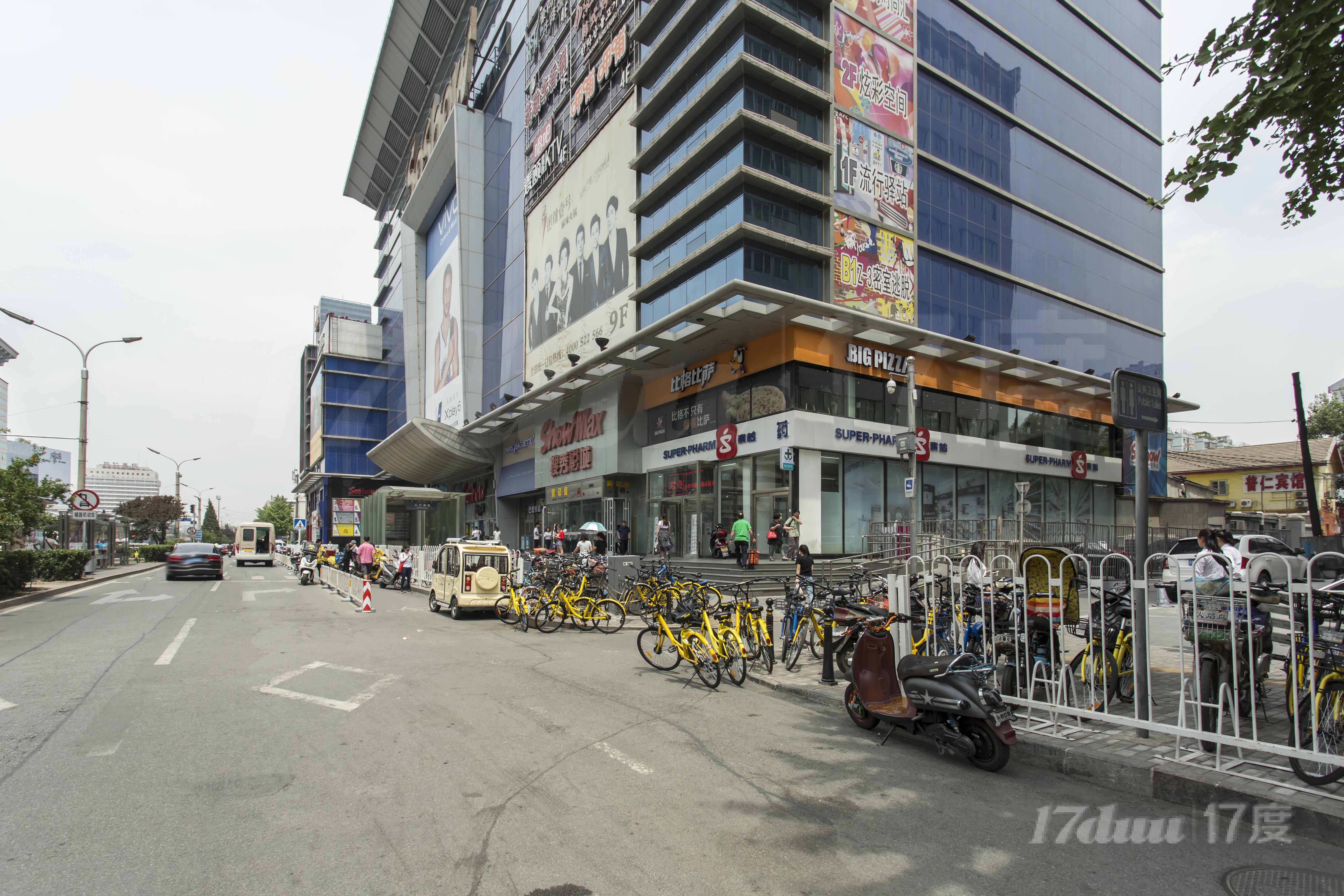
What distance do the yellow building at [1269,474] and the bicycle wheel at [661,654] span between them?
159ft

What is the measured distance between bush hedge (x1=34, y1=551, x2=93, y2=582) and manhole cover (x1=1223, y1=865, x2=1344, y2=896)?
95.1 ft

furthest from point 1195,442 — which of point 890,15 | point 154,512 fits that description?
point 154,512

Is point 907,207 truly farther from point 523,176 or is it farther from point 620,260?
point 523,176

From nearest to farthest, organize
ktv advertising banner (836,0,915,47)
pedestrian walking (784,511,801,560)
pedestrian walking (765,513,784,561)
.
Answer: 1. pedestrian walking (784,511,801,560)
2. pedestrian walking (765,513,784,561)
3. ktv advertising banner (836,0,915,47)

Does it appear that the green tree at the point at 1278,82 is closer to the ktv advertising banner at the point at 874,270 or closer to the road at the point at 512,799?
the road at the point at 512,799

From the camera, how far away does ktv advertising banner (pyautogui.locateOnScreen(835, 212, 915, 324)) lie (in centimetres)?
2492

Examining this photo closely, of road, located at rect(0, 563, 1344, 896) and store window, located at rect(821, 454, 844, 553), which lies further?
store window, located at rect(821, 454, 844, 553)

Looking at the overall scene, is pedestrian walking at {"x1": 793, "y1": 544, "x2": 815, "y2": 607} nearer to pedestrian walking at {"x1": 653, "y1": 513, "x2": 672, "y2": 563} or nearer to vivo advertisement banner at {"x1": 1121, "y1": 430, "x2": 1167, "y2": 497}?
pedestrian walking at {"x1": 653, "y1": 513, "x2": 672, "y2": 563}

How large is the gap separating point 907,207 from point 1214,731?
972 inches

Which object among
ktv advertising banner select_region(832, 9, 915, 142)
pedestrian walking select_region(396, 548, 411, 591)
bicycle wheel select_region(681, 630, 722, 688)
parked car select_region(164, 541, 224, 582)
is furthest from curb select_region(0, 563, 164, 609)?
ktv advertising banner select_region(832, 9, 915, 142)

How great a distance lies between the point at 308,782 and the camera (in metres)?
5.18

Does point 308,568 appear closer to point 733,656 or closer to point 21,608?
point 21,608

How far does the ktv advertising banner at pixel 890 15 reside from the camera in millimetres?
26094

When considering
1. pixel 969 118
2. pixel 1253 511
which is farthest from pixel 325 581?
pixel 1253 511
